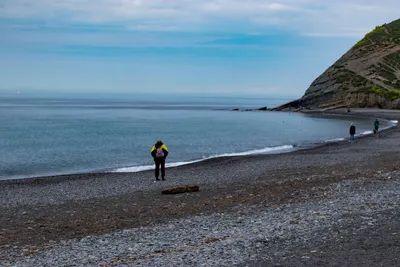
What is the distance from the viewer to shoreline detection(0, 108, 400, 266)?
449 inches

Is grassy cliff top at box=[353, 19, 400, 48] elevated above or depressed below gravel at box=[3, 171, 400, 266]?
above

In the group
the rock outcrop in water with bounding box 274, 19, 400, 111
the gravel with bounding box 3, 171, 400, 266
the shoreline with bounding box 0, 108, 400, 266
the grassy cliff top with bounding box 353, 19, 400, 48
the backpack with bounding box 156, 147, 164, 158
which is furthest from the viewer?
the grassy cliff top with bounding box 353, 19, 400, 48

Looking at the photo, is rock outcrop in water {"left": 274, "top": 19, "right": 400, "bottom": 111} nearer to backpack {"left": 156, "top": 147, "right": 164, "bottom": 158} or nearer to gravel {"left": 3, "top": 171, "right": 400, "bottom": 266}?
backpack {"left": 156, "top": 147, "right": 164, "bottom": 158}

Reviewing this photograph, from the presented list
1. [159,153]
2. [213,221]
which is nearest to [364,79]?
[159,153]

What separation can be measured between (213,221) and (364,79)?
375ft

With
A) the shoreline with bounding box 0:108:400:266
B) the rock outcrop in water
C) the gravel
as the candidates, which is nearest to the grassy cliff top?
the rock outcrop in water

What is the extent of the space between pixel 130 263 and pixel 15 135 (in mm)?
63451

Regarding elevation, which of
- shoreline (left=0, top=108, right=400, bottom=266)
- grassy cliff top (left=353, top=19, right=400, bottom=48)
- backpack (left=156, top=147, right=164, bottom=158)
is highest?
grassy cliff top (left=353, top=19, right=400, bottom=48)

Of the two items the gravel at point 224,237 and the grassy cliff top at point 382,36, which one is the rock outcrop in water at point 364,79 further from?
the gravel at point 224,237

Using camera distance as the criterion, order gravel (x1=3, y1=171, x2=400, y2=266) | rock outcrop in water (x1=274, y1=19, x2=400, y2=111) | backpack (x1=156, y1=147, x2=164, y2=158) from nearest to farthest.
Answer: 1. gravel (x1=3, y1=171, x2=400, y2=266)
2. backpack (x1=156, y1=147, x2=164, y2=158)
3. rock outcrop in water (x1=274, y1=19, x2=400, y2=111)

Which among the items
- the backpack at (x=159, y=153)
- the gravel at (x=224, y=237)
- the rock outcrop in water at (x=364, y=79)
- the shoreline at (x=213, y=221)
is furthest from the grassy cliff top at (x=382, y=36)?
the gravel at (x=224, y=237)

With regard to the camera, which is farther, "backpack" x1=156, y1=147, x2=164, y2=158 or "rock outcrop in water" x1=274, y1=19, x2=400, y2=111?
"rock outcrop in water" x1=274, y1=19, x2=400, y2=111

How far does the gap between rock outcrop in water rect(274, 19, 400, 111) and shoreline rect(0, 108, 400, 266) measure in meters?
96.2

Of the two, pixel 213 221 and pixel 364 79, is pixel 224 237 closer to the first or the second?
pixel 213 221
